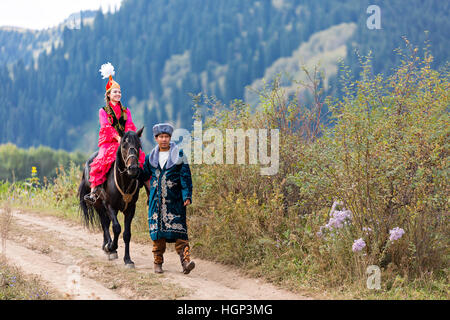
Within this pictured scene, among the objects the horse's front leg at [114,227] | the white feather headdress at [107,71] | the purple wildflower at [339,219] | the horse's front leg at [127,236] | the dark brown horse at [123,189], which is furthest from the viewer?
the white feather headdress at [107,71]

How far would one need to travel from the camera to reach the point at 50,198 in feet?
52.6

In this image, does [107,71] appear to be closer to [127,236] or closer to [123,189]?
[123,189]

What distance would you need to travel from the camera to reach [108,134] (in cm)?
774

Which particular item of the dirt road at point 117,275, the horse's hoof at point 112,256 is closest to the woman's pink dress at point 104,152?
the horse's hoof at point 112,256

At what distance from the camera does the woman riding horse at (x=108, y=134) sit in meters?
7.65

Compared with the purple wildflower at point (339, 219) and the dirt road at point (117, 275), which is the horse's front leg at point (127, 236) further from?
the purple wildflower at point (339, 219)

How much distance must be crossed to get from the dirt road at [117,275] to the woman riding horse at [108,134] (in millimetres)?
1183

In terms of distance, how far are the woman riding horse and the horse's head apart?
0.67 m

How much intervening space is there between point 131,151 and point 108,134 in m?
1.20

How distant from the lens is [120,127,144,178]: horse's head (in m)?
6.61

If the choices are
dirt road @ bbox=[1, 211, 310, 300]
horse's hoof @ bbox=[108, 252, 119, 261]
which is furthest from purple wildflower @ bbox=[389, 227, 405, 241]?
horse's hoof @ bbox=[108, 252, 119, 261]

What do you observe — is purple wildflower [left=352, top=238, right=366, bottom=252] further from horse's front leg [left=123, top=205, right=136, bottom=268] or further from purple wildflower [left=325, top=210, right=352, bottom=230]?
horse's front leg [left=123, top=205, right=136, bottom=268]

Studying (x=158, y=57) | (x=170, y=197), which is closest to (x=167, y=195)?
(x=170, y=197)
